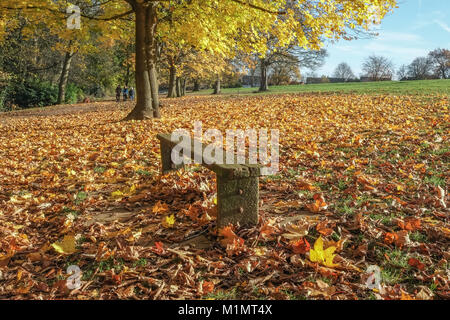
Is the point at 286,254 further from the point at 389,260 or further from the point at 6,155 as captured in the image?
the point at 6,155

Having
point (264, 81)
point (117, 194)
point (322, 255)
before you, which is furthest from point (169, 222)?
point (264, 81)

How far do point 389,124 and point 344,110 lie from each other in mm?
2932

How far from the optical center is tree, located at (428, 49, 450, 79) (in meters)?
78.7

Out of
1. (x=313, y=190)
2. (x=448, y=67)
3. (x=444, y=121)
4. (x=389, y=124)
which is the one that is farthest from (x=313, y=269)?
(x=448, y=67)

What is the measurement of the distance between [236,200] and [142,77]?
8.76 meters

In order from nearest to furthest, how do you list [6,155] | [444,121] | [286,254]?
1. [286,254]
2. [6,155]
3. [444,121]

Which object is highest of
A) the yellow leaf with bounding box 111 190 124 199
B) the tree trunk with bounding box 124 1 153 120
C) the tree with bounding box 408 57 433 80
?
the tree with bounding box 408 57 433 80

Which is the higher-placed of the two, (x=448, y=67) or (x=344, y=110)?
(x=448, y=67)

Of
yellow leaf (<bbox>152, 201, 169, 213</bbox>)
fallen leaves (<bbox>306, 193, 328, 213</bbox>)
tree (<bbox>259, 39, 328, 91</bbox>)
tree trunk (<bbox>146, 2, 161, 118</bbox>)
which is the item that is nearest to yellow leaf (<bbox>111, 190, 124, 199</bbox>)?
yellow leaf (<bbox>152, 201, 169, 213</bbox>)

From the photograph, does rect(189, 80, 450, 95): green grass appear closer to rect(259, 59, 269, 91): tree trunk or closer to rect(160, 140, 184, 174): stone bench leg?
rect(259, 59, 269, 91): tree trunk

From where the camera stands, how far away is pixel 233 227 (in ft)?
10.2

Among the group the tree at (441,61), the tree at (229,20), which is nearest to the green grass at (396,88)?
the tree at (229,20)
